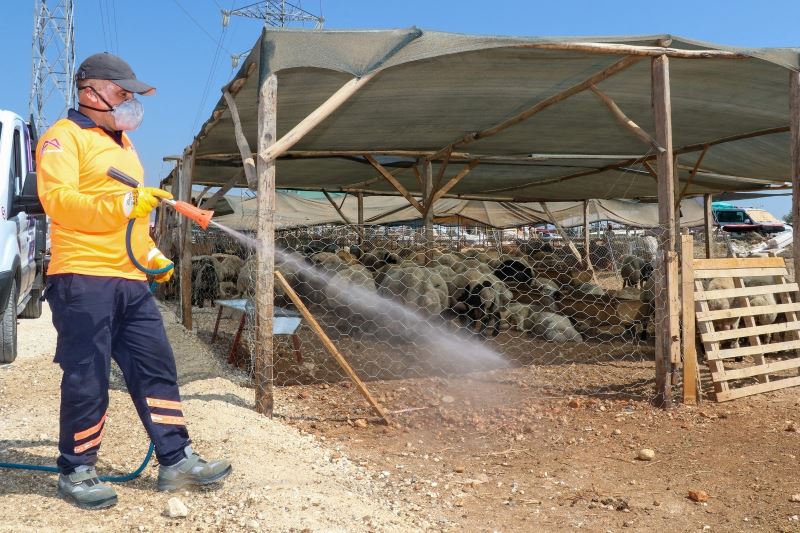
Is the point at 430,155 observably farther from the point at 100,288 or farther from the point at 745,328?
the point at 100,288

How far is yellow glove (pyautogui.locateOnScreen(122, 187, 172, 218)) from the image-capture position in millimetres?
2805

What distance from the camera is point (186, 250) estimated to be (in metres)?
9.04

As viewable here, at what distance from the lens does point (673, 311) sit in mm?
5293

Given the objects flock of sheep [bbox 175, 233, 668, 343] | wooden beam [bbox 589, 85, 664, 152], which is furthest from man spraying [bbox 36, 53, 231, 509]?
wooden beam [bbox 589, 85, 664, 152]

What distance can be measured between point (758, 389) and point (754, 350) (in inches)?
14.3

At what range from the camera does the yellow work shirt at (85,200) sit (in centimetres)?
279

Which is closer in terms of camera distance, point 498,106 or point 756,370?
point 756,370

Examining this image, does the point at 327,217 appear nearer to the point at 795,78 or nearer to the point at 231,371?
the point at 231,371

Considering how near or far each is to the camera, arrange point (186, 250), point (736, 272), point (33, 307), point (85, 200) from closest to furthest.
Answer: point (85, 200)
point (736, 272)
point (33, 307)
point (186, 250)

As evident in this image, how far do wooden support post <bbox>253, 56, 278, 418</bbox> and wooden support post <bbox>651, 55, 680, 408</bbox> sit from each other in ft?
10.2

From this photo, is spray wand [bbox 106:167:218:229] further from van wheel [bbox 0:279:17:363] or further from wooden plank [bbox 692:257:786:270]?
wooden plank [bbox 692:257:786:270]

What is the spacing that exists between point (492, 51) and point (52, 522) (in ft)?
15.1

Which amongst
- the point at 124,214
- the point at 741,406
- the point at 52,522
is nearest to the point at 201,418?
the point at 52,522

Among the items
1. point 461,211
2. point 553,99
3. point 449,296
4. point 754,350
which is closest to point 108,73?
point 553,99
